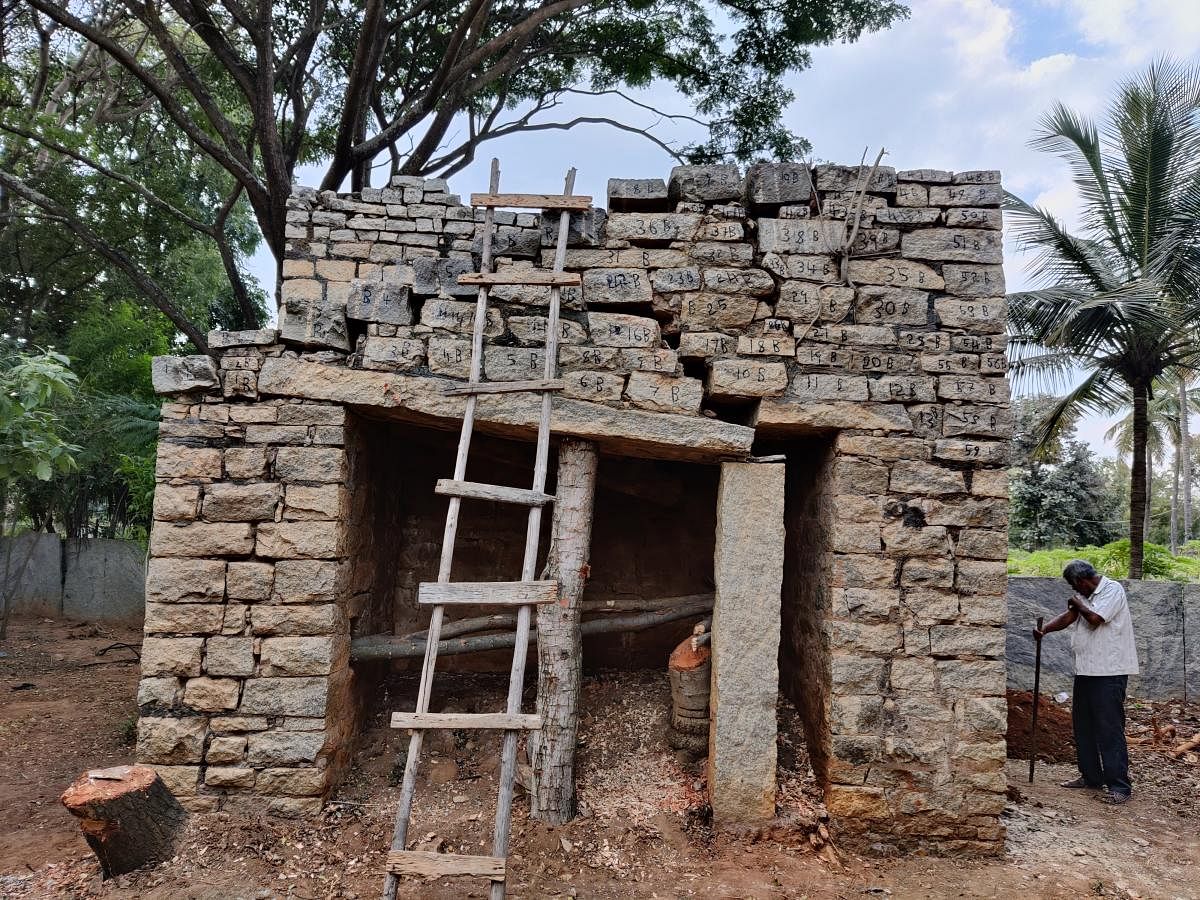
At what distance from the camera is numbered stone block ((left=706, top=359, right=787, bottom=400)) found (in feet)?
12.4

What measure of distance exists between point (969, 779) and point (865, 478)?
1.60 meters

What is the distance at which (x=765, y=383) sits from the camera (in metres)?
3.80

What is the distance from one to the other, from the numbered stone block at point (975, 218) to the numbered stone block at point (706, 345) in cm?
141

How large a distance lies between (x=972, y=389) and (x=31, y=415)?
19.1ft

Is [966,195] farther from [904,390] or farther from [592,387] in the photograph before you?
[592,387]

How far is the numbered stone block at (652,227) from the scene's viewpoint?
3955 millimetres

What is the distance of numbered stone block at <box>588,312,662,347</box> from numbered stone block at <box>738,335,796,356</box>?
458 mm

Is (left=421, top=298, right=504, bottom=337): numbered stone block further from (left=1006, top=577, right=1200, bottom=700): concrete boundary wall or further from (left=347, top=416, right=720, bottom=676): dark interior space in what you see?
(left=1006, top=577, right=1200, bottom=700): concrete boundary wall

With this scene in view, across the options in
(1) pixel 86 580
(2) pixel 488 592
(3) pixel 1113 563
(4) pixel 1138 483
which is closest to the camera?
(2) pixel 488 592

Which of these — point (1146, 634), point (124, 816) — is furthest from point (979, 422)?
point (1146, 634)

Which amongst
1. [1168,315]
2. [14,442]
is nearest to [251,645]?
[14,442]

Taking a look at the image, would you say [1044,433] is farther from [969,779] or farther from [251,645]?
[251,645]

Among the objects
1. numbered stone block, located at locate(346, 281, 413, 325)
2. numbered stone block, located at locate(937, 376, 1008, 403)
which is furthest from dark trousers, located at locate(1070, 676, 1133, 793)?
numbered stone block, located at locate(346, 281, 413, 325)

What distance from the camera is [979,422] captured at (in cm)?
381
